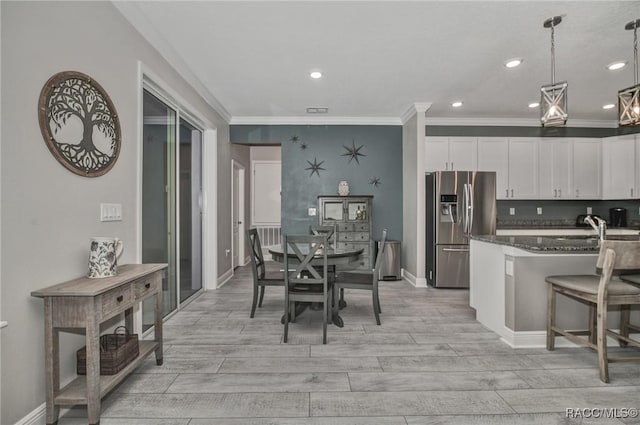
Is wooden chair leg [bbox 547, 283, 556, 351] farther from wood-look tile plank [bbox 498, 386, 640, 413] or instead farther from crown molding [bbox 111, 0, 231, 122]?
crown molding [bbox 111, 0, 231, 122]

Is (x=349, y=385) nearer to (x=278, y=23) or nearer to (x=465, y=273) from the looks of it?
(x=278, y=23)

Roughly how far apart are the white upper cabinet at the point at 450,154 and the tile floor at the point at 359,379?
2.82 m

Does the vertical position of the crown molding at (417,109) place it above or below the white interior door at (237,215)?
above

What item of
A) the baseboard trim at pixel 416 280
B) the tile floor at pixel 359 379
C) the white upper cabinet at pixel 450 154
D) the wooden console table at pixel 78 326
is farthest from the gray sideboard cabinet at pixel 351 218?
the wooden console table at pixel 78 326

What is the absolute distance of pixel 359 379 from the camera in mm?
2326

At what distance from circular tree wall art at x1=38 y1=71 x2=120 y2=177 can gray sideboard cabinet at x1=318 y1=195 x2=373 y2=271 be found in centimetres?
347

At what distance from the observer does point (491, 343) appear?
2957 millimetres

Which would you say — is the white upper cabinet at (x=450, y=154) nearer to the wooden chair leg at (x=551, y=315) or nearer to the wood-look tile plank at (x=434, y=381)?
the wooden chair leg at (x=551, y=315)

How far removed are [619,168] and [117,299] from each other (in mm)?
7081

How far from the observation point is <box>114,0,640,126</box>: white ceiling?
2.63 m

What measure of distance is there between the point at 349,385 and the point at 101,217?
200 centimetres

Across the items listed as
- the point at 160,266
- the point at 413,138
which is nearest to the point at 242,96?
the point at 413,138

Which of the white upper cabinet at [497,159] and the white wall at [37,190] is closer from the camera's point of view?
the white wall at [37,190]

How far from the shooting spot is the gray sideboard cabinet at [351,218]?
5.51 m
